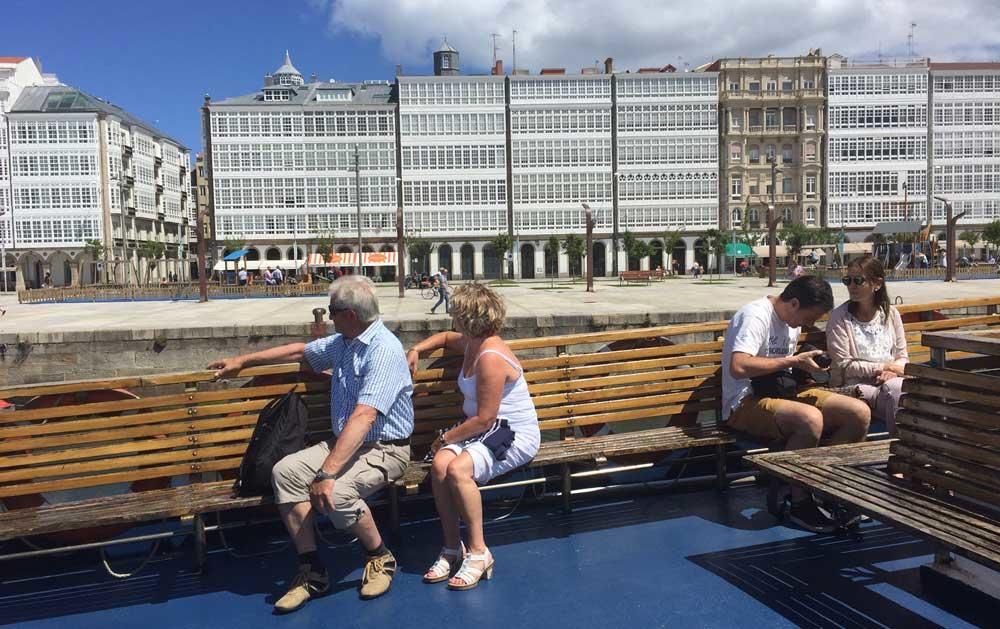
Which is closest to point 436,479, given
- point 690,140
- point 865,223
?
point 690,140

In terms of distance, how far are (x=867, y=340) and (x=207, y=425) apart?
169 inches

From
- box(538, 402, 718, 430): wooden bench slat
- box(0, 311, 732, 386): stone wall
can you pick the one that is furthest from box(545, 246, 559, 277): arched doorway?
box(538, 402, 718, 430): wooden bench slat

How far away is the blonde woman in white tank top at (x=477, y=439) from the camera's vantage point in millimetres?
4125

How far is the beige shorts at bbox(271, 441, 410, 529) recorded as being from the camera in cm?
399

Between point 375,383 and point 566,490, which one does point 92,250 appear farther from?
point 375,383

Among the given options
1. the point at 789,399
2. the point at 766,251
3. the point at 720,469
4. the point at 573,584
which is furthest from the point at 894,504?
→ the point at 766,251

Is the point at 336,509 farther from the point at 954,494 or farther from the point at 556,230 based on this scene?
the point at 556,230

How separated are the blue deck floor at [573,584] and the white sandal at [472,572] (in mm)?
55

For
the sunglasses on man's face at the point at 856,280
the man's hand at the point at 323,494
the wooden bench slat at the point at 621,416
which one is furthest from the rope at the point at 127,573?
the sunglasses on man's face at the point at 856,280

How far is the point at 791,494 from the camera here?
4895mm

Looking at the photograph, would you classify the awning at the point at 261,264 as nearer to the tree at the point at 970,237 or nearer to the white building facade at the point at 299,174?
the white building facade at the point at 299,174

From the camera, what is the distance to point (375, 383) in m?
4.17

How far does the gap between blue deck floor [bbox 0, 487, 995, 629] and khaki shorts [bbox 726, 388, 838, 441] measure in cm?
55

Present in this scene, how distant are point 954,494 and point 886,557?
685 millimetres
